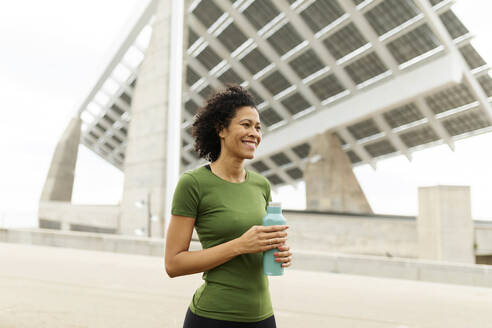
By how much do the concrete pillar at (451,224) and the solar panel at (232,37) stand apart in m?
16.4

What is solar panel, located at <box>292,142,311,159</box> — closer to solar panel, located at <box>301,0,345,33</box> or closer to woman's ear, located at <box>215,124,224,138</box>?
solar panel, located at <box>301,0,345,33</box>

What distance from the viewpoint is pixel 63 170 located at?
117 ft

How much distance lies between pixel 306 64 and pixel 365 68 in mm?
3585

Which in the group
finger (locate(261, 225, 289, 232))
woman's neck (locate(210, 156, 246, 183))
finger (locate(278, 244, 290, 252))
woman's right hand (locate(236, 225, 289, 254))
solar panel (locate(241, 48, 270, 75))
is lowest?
finger (locate(278, 244, 290, 252))

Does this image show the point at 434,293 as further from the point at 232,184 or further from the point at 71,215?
the point at 71,215

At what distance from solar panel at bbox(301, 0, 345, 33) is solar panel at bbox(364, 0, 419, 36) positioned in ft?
5.25

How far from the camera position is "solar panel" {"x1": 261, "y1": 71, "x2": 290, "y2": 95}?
26.2 metres

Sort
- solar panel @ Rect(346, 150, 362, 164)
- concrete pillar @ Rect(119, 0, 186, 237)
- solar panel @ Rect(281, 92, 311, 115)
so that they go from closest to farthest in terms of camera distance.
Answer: concrete pillar @ Rect(119, 0, 186, 237) → solar panel @ Rect(281, 92, 311, 115) → solar panel @ Rect(346, 150, 362, 164)

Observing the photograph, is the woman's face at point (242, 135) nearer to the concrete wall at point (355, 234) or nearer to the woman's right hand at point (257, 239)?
the woman's right hand at point (257, 239)

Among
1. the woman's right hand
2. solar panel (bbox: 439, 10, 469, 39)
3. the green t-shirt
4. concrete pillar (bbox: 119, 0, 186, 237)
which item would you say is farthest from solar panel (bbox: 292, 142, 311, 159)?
the woman's right hand

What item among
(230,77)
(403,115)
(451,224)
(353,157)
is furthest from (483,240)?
(230,77)

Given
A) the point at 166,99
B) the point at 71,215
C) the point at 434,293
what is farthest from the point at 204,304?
the point at 71,215

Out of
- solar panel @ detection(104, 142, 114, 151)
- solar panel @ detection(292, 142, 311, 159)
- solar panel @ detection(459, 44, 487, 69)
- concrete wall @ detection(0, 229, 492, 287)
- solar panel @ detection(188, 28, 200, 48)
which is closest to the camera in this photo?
concrete wall @ detection(0, 229, 492, 287)

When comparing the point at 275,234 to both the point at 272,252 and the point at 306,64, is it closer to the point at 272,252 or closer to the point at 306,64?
the point at 272,252
